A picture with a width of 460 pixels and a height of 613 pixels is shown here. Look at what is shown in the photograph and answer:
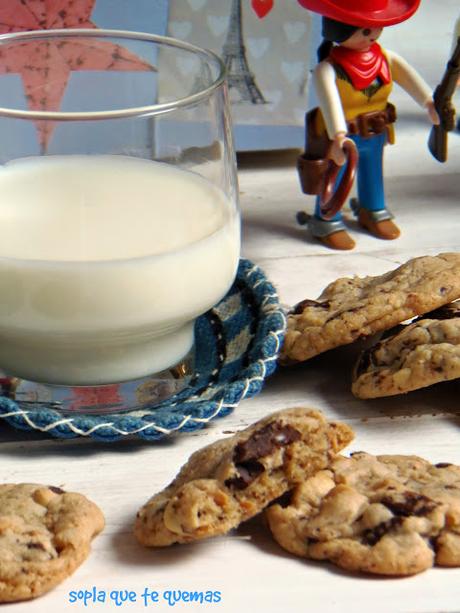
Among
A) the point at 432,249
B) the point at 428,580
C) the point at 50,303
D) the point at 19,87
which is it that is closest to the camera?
the point at 428,580

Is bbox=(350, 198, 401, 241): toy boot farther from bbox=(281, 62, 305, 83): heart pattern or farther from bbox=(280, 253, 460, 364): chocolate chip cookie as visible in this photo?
bbox=(280, 253, 460, 364): chocolate chip cookie

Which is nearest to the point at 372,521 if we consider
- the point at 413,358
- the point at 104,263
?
the point at 413,358

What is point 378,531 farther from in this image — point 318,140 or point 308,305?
point 318,140

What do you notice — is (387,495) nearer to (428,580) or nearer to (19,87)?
(428,580)

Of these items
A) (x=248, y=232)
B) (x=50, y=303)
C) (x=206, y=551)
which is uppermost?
(x=50, y=303)

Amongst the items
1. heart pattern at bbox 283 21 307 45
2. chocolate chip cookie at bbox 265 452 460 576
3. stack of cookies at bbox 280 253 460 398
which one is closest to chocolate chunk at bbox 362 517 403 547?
chocolate chip cookie at bbox 265 452 460 576

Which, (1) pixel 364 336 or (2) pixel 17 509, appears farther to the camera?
(1) pixel 364 336

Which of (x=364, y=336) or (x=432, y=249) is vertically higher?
(x=364, y=336)

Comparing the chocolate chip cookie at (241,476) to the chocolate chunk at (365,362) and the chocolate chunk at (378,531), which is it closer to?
the chocolate chunk at (378,531)

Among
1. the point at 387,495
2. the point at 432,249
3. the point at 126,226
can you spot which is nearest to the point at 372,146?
the point at 432,249
